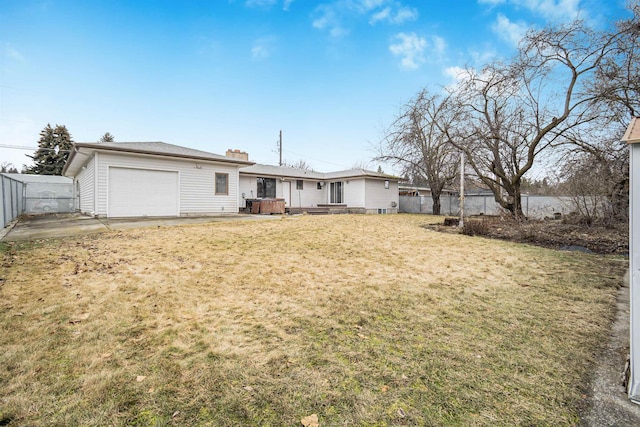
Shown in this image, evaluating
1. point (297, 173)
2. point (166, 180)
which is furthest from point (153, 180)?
point (297, 173)

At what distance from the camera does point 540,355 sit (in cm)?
235

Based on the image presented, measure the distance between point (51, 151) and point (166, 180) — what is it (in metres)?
28.1

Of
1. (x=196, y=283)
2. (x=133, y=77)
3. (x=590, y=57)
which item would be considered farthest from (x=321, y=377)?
(x=133, y=77)

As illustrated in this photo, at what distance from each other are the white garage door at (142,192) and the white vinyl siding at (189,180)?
0.21 metres

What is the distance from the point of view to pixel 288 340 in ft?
8.24

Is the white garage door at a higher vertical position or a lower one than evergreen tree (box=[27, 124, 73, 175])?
lower

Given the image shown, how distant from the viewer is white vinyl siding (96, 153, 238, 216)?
11.1 m

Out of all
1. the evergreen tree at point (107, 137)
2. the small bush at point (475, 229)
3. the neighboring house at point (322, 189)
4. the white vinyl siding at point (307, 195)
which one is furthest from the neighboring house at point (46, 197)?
the small bush at point (475, 229)

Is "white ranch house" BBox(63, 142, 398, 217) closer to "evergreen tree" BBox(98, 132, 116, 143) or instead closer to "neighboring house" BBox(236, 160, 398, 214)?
"neighboring house" BBox(236, 160, 398, 214)

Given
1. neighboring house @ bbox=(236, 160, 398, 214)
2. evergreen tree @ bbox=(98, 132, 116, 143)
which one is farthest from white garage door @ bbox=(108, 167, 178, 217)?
evergreen tree @ bbox=(98, 132, 116, 143)

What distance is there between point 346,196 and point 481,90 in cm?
1067

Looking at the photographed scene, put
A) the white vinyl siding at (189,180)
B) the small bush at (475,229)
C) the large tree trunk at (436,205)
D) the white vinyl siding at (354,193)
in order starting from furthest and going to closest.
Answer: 1. the large tree trunk at (436,205)
2. the white vinyl siding at (354,193)
3. the white vinyl siding at (189,180)
4. the small bush at (475,229)

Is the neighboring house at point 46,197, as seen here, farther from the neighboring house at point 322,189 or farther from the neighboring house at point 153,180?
the neighboring house at point 322,189

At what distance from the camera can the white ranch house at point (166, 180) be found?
11.2 m
